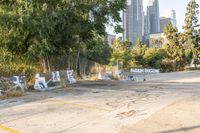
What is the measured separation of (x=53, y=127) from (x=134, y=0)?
10463cm

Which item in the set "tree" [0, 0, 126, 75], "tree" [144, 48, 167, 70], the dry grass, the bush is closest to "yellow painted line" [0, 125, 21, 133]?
the dry grass

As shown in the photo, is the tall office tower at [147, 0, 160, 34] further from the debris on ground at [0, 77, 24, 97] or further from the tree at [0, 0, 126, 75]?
the debris on ground at [0, 77, 24, 97]

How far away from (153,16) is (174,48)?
111 metres

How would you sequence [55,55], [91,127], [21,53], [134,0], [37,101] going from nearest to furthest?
[91,127] < [37,101] < [21,53] < [55,55] < [134,0]

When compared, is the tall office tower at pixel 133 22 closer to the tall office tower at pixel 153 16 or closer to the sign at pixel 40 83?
the tall office tower at pixel 153 16

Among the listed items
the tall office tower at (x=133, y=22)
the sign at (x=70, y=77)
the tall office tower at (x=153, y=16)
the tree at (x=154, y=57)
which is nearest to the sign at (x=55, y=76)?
the sign at (x=70, y=77)

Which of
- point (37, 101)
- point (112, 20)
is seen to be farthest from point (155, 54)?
point (37, 101)

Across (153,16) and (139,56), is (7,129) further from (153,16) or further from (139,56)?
(153,16)

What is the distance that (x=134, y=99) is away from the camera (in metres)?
11.6

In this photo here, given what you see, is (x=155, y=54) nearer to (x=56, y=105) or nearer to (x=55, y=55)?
(x=55, y=55)

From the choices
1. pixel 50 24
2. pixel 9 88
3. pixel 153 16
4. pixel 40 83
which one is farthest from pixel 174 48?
pixel 153 16

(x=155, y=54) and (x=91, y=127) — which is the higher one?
(x=155, y=54)

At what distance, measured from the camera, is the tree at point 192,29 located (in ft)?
181

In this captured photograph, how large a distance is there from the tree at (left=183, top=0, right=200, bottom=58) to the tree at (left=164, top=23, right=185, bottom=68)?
1.85 metres
